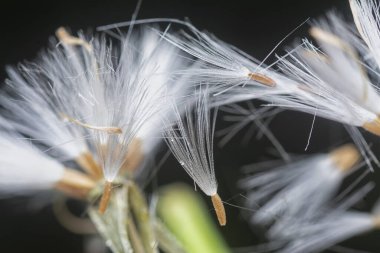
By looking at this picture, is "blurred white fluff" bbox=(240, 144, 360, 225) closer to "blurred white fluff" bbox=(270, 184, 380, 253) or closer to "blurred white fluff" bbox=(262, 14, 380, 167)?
"blurred white fluff" bbox=(270, 184, 380, 253)

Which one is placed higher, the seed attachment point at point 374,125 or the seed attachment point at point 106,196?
the seed attachment point at point 106,196

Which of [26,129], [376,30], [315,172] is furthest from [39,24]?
[376,30]

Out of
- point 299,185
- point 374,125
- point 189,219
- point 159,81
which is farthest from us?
point 189,219

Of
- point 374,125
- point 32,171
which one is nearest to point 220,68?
point 374,125

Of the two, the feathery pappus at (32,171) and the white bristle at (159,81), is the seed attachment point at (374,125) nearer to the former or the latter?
the white bristle at (159,81)

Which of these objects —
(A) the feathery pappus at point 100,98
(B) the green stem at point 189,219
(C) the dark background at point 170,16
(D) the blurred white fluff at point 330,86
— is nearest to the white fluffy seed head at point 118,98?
(A) the feathery pappus at point 100,98

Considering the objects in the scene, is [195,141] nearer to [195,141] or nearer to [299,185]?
[195,141]
